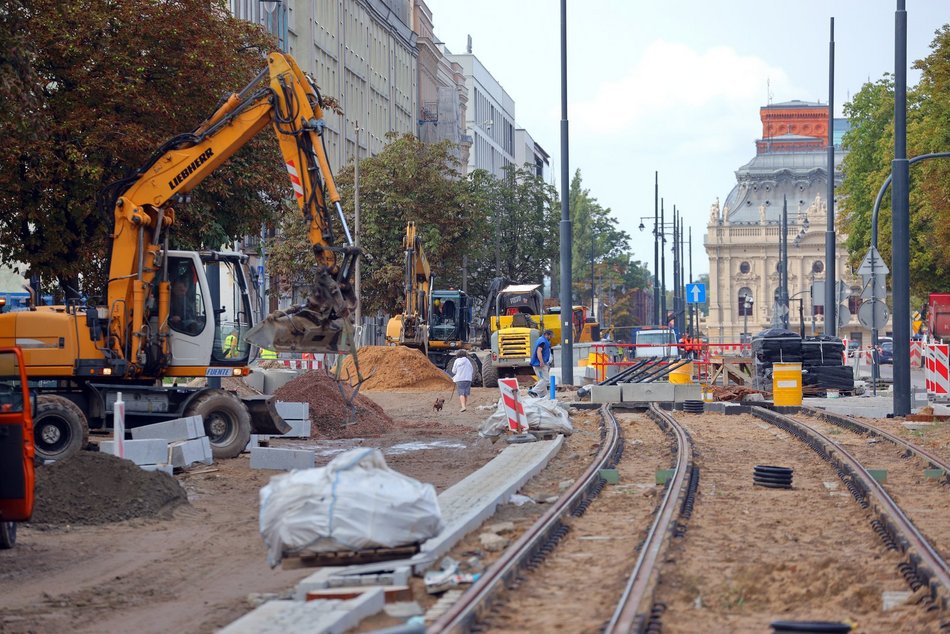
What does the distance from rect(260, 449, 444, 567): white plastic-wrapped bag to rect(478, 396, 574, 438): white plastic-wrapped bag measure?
14.5m

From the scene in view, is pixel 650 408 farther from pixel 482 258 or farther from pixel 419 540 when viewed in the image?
pixel 482 258

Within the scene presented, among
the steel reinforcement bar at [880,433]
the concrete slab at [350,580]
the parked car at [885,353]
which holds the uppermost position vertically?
the parked car at [885,353]

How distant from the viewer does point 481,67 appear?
125688 millimetres

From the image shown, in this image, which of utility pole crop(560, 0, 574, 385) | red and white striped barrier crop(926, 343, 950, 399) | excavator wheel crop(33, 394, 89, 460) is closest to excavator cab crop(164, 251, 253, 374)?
excavator wheel crop(33, 394, 89, 460)

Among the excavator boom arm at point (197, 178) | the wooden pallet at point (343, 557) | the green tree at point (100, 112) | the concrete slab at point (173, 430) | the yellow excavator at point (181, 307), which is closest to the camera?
the wooden pallet at point (343, 557)

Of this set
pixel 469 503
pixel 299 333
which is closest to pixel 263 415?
pixel 299 333

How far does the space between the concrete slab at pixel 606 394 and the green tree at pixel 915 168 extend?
19.1 meters

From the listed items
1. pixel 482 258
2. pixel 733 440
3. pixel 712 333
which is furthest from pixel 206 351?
pixel 712 333

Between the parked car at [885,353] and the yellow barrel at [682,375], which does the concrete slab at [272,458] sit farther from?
the parked car at [885,353]

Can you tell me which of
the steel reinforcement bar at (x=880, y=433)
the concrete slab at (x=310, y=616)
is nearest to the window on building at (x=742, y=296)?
the steel reinforcement bar at (x=880, y=433)

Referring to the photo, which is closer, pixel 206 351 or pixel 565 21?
pixel 206 351

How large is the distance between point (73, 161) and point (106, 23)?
239 cm

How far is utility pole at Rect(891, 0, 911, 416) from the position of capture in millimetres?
27812

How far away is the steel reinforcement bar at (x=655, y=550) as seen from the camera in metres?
8.56
